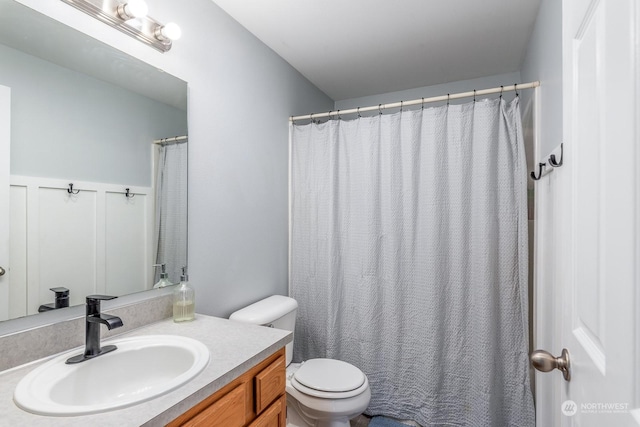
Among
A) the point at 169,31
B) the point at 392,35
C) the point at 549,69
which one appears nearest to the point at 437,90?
the point at 392,35

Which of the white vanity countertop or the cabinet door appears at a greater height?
the white vanity countertop

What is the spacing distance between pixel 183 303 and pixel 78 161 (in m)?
0.69

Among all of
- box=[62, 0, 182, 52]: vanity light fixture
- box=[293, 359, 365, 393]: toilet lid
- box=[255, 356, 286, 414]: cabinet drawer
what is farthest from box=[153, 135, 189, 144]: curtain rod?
box=[293, 359, 365, 393]: toilet lid

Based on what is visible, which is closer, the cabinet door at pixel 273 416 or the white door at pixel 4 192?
the white door at pixel 4 192

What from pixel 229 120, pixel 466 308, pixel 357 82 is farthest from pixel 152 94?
pixel 466 308

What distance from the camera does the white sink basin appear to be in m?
0.81

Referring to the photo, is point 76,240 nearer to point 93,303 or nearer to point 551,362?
point 93,303

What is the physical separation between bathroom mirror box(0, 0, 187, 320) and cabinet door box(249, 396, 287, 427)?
27.8 inches

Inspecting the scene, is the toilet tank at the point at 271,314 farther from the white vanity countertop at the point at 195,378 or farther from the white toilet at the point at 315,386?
the white vanity countertop at the point at 195,378

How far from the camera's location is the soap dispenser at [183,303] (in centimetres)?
144

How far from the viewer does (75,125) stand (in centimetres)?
115

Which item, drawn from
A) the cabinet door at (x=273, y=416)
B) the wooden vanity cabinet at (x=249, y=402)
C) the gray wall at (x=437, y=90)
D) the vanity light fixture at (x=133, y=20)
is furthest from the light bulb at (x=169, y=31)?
the gray wall at (x=437, y=90)

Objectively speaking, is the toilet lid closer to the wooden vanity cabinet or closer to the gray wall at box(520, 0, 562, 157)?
the wooden vanity cabinet

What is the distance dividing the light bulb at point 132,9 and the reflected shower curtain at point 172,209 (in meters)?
0.50
